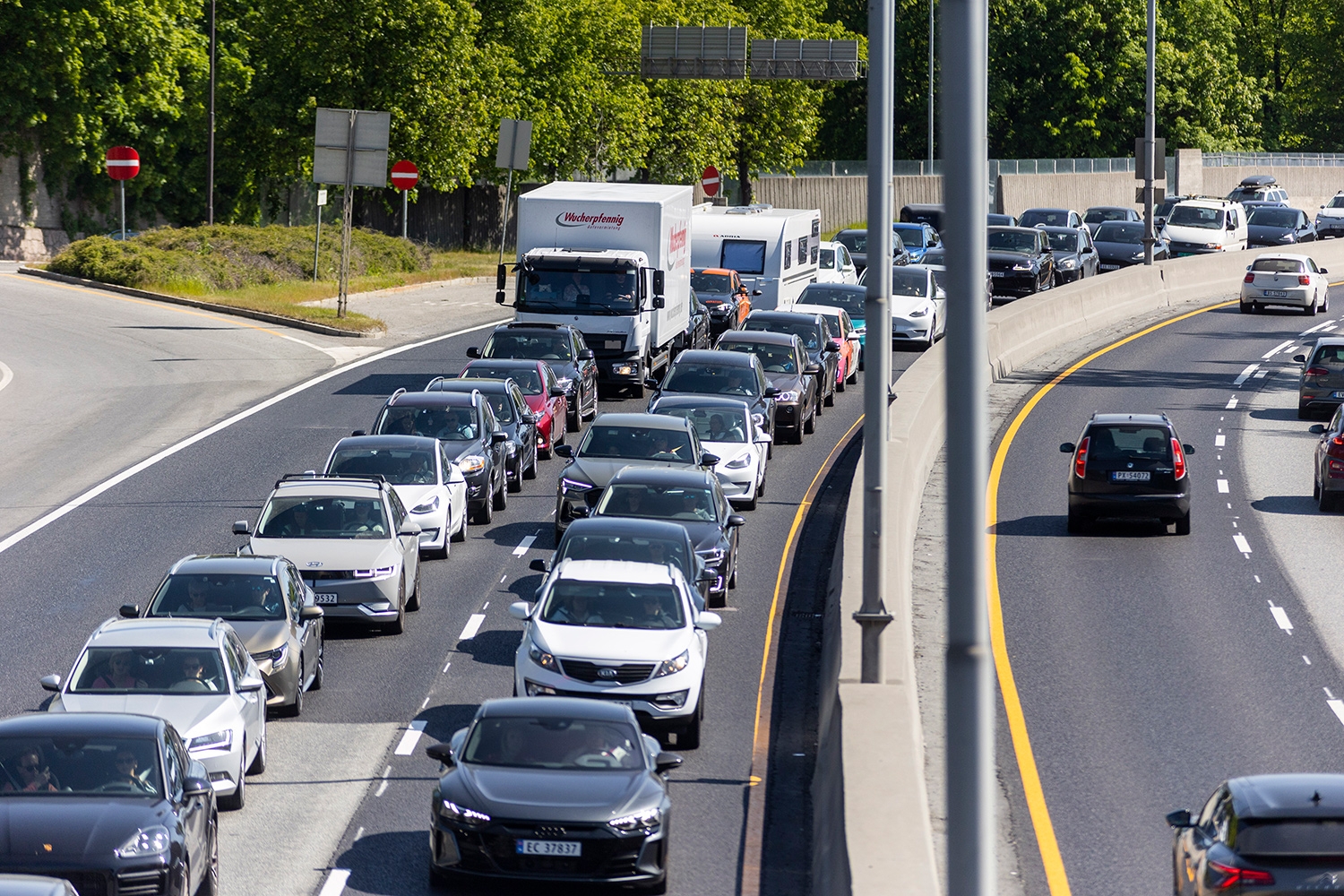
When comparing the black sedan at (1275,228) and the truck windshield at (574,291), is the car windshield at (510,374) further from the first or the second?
the black sedan at (1275,228)

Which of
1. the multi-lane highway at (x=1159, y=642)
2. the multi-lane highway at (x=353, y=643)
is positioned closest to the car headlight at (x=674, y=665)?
the multi-lane highway at (x=353, y=643)

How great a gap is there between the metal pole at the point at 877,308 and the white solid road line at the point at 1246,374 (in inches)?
1027

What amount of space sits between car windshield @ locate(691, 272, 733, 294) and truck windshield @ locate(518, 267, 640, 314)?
9.11 metres

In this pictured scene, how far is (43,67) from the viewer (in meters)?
63.2

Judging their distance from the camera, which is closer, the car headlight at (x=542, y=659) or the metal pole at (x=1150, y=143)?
the car headlight at (x=542, y=659)

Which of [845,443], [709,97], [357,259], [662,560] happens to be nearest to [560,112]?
[709,97]

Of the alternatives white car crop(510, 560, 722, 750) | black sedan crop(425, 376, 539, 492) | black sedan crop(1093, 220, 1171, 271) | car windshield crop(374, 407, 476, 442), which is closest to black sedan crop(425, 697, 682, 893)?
white car crop(510, 560, 722, 750)

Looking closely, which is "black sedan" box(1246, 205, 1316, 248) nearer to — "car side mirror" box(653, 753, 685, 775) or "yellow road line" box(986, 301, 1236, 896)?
"yellow road line" box(986, 301, 1236, 896)

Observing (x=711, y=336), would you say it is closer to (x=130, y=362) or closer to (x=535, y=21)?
(x=130, y=362)

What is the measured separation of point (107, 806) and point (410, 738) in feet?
16.3

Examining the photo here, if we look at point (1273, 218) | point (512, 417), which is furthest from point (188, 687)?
point (1273, 218)

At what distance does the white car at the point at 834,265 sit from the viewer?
50625mm

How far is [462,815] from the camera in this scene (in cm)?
1302

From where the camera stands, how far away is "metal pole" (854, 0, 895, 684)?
16.5 metres
